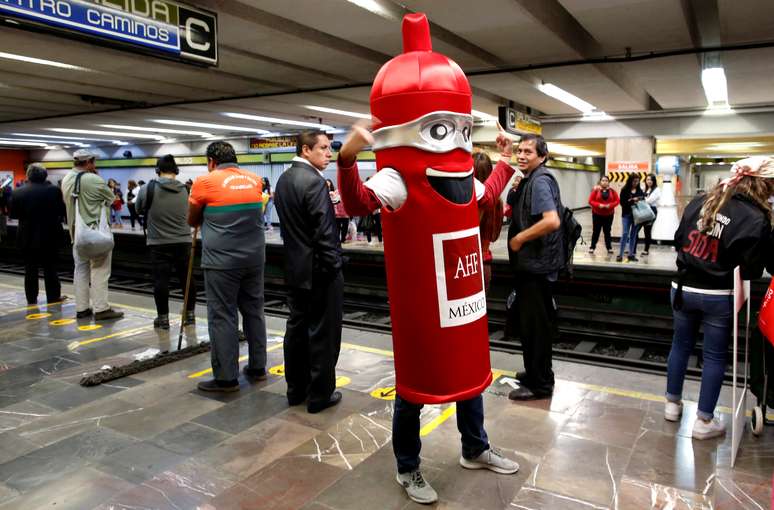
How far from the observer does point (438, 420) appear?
3641mm

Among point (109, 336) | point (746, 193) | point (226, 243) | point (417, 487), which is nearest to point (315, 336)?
point (226, 243)

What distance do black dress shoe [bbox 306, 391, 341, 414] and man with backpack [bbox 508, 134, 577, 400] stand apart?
1.25 meters

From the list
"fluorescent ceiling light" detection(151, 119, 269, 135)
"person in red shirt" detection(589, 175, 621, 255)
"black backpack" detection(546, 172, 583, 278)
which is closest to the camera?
"black backpack" detection(546, 172, 583, 278)

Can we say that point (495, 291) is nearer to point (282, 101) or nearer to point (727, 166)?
point (282, 101)

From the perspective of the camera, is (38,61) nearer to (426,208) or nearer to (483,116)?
(426,208)

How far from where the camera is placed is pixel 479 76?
10383mm

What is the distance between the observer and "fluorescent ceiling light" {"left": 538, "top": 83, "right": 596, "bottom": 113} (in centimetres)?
1172

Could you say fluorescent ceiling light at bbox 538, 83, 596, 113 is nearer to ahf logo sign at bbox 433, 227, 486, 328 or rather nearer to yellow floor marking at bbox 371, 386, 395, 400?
yellow floor marking at bbox 371, 386, 395, 400

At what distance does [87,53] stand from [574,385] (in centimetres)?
835

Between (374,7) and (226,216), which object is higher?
(374,7)

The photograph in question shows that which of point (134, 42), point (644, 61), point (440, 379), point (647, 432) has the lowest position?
point (647, 432)

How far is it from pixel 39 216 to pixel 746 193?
759cm

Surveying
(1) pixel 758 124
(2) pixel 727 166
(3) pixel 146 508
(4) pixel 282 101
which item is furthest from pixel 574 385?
(2) pixel 727 166

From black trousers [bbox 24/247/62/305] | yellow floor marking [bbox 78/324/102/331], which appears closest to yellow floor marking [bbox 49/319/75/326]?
yellow floor marking [bbox 78/324/102/331]
